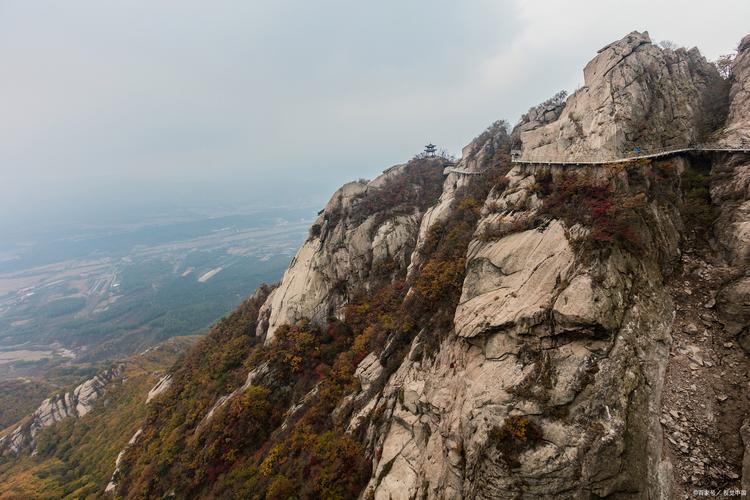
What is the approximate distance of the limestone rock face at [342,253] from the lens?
39.3 metres

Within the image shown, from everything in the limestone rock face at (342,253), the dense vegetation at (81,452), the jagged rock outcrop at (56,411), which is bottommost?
the jagged rock outcrop at (56,411)

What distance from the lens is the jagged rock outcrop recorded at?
69188 mm

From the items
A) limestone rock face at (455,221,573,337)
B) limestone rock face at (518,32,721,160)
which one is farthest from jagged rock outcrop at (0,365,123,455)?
limestone rock face at (518,32,721,160)

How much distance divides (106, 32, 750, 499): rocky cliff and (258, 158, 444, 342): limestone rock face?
1114mm

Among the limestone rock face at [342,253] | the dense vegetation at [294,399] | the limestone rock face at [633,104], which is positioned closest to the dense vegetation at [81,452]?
the dense vegetation at [294,399]

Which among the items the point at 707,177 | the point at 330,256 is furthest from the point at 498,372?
the point at 330,256

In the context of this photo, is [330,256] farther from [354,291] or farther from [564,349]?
[564,349]

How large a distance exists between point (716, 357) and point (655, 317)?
2.58 m

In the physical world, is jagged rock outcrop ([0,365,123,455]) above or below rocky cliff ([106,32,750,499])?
below

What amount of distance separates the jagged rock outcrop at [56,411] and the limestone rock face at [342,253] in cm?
6998

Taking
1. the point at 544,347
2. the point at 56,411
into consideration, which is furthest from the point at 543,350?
the point at 56,411

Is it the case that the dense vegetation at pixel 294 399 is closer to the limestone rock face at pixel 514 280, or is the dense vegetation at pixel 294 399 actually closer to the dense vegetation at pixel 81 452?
the limestone rock face at pixel 514 280

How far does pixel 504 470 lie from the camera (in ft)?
42.3

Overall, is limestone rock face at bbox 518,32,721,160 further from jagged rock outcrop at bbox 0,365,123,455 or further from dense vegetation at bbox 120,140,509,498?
jagged rock outcrop at bbox 0,365,123,455
